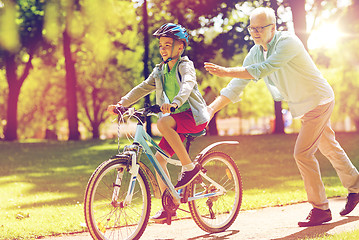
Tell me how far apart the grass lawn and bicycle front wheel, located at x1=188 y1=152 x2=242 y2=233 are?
45.0 inches

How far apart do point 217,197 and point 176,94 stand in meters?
1.32

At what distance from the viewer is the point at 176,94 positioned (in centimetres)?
502

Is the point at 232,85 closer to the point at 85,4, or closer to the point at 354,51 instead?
the point at 85,4

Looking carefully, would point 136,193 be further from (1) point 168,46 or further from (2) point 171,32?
(2) point 171,32

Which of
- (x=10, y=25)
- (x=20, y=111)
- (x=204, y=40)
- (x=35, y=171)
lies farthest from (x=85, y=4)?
(x=20, y=111)

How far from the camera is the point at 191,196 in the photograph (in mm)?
5309

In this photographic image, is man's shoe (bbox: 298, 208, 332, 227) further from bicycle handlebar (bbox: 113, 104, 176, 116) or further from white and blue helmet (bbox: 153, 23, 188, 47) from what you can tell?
white and blue helmet (bbox: 153, 23, 188, 47)

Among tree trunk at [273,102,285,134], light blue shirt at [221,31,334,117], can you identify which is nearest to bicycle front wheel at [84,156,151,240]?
light blue shirt at [221,31,334,117]

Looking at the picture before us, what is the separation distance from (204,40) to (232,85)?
2156 cm

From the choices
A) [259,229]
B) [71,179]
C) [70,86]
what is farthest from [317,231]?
[70,86]

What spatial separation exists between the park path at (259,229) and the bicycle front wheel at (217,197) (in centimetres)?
12

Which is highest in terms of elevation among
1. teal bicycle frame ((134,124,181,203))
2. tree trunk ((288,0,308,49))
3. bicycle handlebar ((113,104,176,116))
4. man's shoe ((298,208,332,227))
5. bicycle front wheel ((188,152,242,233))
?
tree trunk ((288,0,308,49))

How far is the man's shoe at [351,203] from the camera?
231 inches

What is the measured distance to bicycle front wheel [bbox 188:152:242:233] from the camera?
5.41 meters
